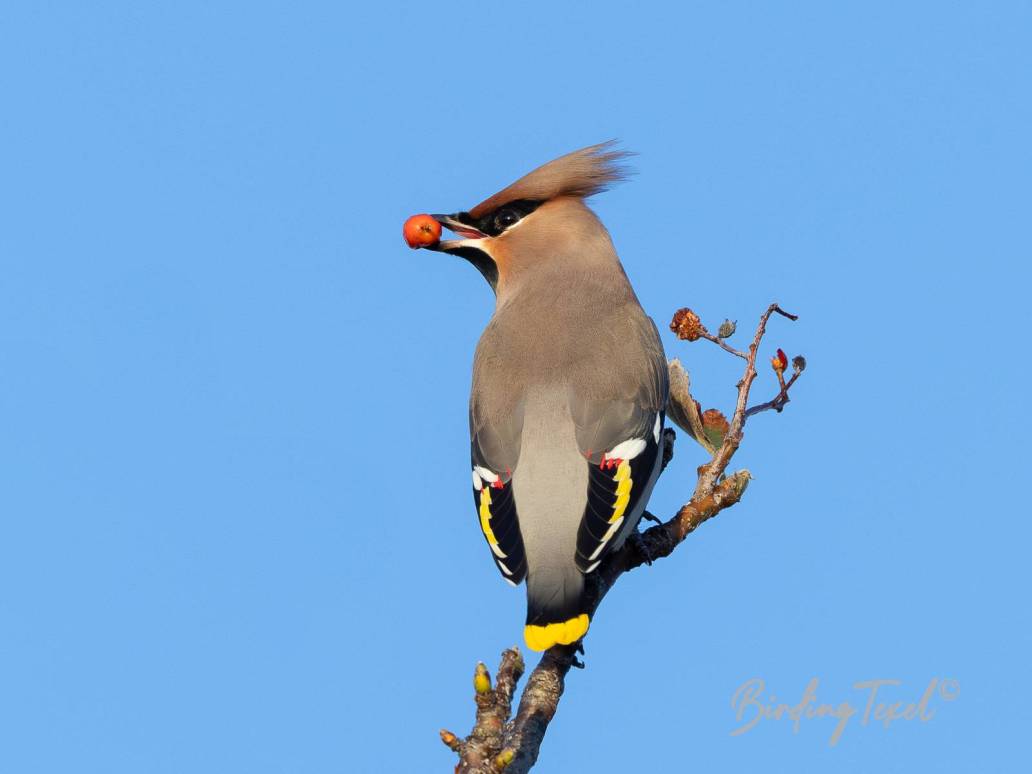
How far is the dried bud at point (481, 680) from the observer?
3.54 metres

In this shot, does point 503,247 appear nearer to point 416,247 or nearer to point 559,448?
point 416,247

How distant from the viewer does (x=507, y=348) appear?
590cm

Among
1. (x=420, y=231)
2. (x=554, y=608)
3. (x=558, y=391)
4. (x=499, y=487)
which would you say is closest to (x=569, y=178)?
(x=420, y=231)

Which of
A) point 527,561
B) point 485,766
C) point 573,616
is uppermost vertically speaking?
point 527,561

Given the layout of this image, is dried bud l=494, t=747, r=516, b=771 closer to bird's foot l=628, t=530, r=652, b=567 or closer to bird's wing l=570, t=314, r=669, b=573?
bird's wing l=570, t=314, r=669, b=573

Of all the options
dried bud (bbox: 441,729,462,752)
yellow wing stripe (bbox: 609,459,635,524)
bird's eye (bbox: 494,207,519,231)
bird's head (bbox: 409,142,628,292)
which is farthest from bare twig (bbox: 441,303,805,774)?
bird's eye (bbox: 494,207,519,231)

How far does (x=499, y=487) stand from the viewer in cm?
532

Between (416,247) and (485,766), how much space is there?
355 cm

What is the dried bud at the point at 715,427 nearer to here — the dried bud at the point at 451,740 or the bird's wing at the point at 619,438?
the bird's wing at the point at 619,438

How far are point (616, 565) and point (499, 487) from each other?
0.56 meters

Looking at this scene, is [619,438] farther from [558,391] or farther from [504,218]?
[504,218]

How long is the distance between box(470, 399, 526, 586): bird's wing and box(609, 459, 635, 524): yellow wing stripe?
36cm

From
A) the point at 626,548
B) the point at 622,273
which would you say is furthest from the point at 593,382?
the point at 622,273

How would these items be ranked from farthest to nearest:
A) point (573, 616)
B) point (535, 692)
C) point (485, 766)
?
1. point (573, 616)
2. point (535, 692)
3. point (485, 766)
